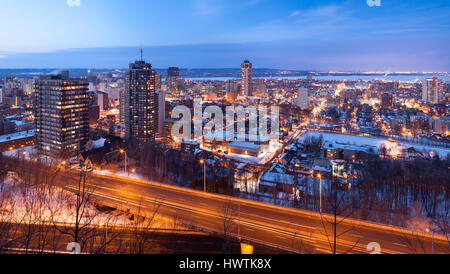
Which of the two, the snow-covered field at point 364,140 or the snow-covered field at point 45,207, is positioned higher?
the snow-covered field at point 364,140

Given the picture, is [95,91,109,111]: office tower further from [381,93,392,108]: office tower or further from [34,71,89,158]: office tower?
[381,93,392,108]: office tower

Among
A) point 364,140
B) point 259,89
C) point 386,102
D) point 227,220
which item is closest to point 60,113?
point 227,220

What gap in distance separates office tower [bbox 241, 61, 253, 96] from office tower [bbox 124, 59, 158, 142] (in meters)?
16.3

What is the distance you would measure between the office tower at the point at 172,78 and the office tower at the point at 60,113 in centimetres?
1844

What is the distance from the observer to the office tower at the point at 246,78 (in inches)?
1010

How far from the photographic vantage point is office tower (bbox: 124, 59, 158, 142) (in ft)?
33.0

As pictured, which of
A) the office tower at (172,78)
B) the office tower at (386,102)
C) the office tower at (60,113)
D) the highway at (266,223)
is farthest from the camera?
the office tower at (172,78)

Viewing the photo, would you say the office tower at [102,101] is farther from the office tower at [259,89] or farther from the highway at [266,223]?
the highway at [266,223]

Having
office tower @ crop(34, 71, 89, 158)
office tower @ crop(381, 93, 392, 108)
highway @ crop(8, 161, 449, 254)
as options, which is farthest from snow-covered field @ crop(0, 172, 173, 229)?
office tower @ crop(381, 93, 392, 108)

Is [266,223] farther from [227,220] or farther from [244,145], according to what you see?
[244,145]

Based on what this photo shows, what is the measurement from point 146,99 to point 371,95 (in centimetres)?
2023

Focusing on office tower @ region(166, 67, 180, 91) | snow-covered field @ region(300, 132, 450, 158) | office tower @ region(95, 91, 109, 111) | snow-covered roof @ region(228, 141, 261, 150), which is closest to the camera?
snow-covered roof @ region(228, 141, 261, 150)

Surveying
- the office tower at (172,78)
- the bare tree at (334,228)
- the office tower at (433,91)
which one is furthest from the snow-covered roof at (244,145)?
the office tower at (172,78)
